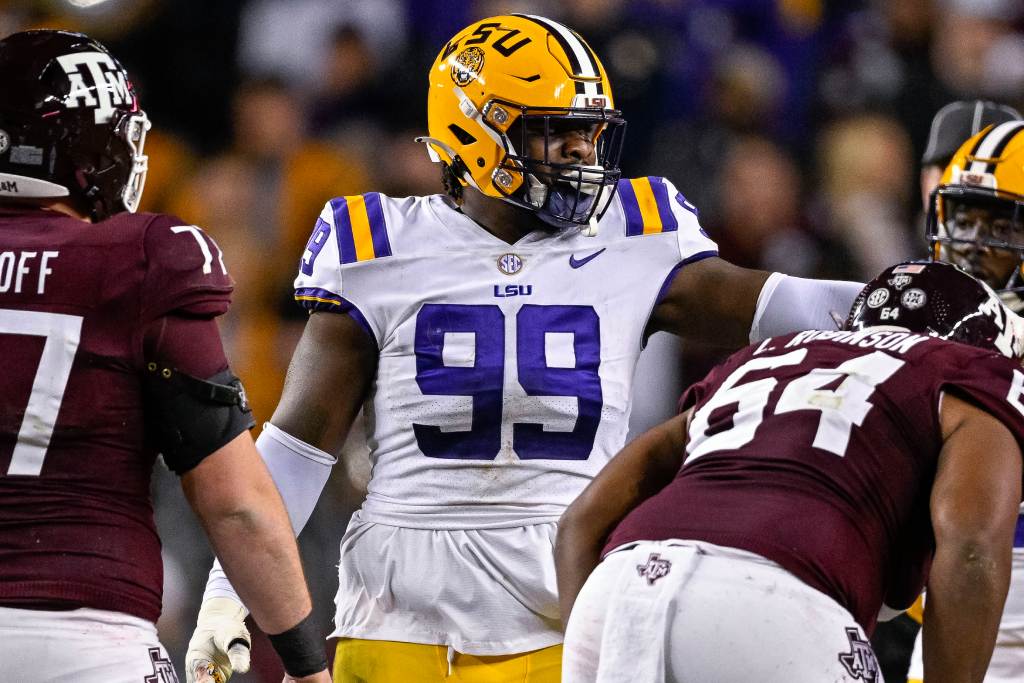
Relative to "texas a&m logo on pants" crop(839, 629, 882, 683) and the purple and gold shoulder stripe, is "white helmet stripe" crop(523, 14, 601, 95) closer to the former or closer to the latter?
the purple and gold shoulder stripe

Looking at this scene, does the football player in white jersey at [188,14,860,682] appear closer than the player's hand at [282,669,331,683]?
No

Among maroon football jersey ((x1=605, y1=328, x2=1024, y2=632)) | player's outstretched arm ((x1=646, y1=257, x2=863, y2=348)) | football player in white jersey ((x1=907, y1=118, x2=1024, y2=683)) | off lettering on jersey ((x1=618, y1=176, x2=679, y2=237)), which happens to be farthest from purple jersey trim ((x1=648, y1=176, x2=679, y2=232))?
football player in white jersey ((x1=907, y1=118, x2=1024, y2=683))

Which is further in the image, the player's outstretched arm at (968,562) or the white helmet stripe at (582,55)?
the white helmet stripe at (582,55)

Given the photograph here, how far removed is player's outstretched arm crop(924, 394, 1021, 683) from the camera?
219 cm

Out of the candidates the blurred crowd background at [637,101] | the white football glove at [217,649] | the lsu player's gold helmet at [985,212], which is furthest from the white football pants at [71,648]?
the blurred crowd background at [637,101]

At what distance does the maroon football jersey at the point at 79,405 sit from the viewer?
216 cm

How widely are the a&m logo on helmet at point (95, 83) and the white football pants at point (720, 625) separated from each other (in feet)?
3.83

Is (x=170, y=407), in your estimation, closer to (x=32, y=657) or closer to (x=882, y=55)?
(x=32, y=657)

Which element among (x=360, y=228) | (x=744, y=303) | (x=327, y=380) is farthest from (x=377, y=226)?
(x=744, y=303)

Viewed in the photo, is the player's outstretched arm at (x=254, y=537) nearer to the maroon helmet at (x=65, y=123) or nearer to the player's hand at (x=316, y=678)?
the player's hand at (x=316, y=678)

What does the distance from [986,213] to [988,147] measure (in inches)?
8.5

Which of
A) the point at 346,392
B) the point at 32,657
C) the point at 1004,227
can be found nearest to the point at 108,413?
the point at 32,657

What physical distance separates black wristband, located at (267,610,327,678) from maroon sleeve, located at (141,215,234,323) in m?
0.58

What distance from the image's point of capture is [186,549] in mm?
5539
